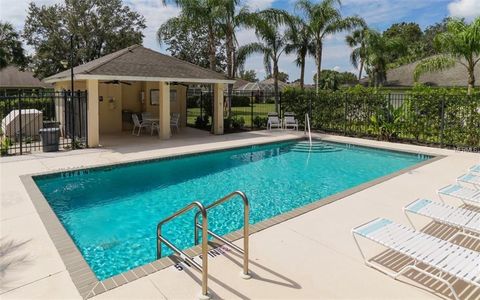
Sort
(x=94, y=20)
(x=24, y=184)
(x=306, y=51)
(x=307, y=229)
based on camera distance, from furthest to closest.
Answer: (x=94, y=20) < (x=306, y=51) < (x=24, y=184) < (x=307, y=229)

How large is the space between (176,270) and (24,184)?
19.1ft

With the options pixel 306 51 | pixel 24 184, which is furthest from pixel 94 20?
pixel 24 184

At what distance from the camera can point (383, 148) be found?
14242mm

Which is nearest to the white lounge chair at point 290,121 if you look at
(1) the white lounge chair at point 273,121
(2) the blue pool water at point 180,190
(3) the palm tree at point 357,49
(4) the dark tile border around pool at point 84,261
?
(1) the white lounge chair at point 273,121

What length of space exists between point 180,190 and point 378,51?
3094 centimetres

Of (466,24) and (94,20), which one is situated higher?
(94,20)

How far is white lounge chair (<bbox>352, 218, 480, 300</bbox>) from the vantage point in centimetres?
365

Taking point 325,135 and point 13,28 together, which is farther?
point 13,28

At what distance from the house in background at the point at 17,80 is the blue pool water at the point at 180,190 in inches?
1259

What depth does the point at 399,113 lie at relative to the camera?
1556 cm

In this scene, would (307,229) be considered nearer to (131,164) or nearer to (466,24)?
(131,164)

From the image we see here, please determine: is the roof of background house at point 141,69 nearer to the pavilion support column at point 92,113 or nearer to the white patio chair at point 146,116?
the pavilion support column at point 92,113

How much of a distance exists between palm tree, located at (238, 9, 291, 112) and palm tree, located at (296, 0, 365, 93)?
2.00 meters

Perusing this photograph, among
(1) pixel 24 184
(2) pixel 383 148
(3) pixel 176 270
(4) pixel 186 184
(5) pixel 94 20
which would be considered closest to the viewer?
(3) pixel 176 270
